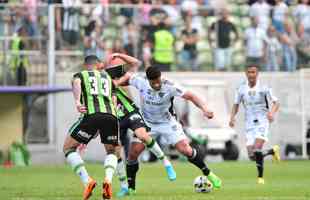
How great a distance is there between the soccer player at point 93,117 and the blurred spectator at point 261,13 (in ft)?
66.2

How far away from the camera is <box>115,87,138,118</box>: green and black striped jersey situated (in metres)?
17.5

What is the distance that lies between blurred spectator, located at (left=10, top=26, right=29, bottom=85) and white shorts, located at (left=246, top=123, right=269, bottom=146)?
12643 millimetres

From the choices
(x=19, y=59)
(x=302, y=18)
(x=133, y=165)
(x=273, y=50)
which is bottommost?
(x=133, y=165)

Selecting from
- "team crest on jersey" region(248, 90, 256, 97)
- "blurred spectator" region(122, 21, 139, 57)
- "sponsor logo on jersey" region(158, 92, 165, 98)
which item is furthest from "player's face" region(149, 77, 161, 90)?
"blurred spectator" region(122, 21, 139, 57)

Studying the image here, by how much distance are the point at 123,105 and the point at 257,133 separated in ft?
16.6

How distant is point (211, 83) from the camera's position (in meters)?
35.7

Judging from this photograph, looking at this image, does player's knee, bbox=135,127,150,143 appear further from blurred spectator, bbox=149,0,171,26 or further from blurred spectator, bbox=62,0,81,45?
blurred spectator, bbox=149,0,171,26

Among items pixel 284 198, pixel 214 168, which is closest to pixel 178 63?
pixel 214 168

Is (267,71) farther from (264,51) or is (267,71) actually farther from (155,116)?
(155,116)

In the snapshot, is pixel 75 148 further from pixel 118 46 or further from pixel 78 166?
pixel 118 46

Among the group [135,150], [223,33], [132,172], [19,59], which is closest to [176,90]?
[135,150]

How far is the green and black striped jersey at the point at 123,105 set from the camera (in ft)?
57.5

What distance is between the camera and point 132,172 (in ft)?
58.3

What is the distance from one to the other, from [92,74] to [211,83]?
20.2 meters
